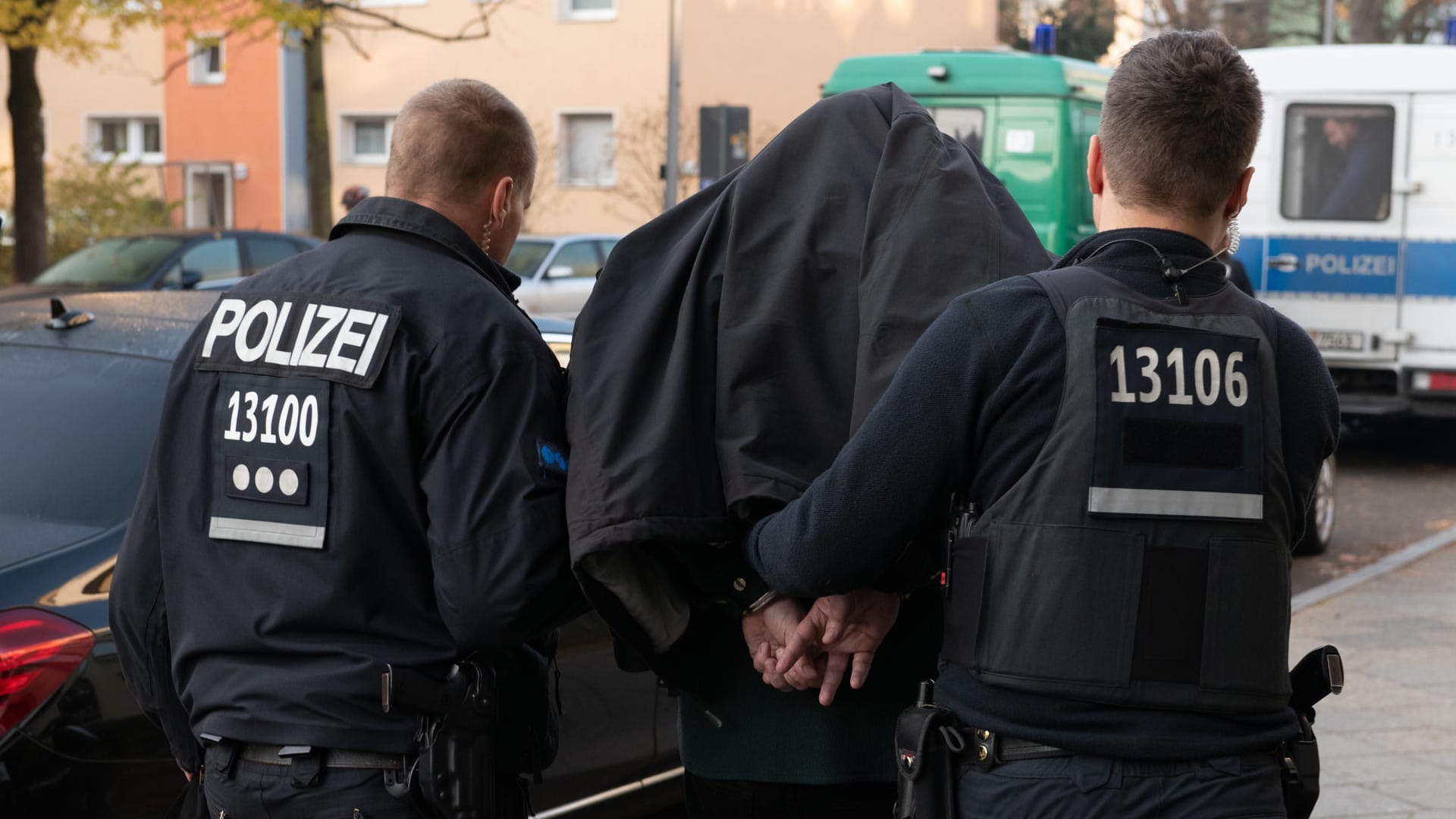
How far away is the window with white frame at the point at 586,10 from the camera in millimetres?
29062

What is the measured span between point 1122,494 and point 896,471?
30cm

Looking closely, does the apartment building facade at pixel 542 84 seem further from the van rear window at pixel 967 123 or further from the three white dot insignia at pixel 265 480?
the three white dot insignia at pixel 265 480

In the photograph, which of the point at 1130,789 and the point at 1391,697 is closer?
the point at 1130,789

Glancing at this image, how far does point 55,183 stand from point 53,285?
11.5 metres

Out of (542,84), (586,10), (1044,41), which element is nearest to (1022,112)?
(1044,41)

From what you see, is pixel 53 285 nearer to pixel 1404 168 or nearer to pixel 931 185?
pixel 1404 168

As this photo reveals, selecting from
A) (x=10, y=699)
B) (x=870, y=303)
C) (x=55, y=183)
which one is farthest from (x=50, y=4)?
(x=870, y=303)

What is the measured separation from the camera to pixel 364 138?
31.7 m

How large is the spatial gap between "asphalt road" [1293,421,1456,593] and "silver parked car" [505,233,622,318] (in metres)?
8.18

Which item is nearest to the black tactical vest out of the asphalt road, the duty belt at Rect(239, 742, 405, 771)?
the duty belt at Rect(239, 742, 405, 771)

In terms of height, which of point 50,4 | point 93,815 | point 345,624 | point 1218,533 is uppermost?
point 50,4

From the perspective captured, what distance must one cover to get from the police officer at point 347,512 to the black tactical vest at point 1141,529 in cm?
77

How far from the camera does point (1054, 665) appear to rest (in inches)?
81.6

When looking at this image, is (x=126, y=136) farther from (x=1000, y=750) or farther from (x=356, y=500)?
(x=1000, y=750)
